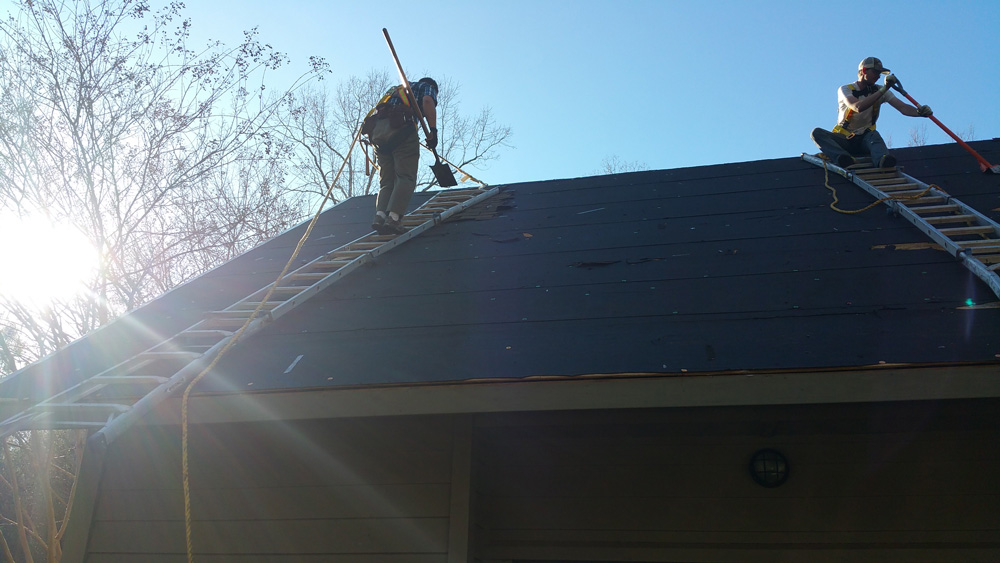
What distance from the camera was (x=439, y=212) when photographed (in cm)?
604

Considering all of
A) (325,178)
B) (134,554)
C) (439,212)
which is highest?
(325,178)

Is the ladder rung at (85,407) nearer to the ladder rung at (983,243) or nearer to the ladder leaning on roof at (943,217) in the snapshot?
the ladder leaning on roof at (943,217)

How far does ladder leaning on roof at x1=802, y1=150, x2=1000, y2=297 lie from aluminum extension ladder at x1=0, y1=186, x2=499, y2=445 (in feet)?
11.7

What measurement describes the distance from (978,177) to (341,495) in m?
5.07

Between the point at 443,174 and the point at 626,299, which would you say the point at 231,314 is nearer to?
the point at 626,299

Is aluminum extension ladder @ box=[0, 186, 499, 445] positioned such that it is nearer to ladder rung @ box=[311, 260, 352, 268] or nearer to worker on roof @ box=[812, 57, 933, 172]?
ladder rung @ box=[311, 260, 352, 268]

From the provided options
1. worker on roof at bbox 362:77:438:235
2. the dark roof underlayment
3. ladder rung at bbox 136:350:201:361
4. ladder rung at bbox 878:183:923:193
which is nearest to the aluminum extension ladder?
ladder rung at bbox 136:350:201:361

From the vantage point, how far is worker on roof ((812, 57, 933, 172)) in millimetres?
6062

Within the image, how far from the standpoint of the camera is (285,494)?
3.49m

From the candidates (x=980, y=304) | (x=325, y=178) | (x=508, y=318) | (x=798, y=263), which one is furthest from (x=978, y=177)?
(x=325, y=178)

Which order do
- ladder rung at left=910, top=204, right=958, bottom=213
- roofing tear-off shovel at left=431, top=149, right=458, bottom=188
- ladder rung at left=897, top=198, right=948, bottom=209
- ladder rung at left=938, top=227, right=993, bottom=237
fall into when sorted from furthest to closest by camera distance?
roofing tear-off shovel at left=431, top=149, right=458, bottom=188 → ladder rung at left=897, top=198, right=948, bottom=209 → ladder rung at left=910, top=204, right=958, bottom=213 → ladder rung at left=938, top=227, right=993, bottom=237

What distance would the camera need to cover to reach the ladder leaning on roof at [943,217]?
3.23 m

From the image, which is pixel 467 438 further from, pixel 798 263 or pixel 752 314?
pixel 798 263

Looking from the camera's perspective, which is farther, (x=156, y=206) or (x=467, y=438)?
(x=156, y=206)
